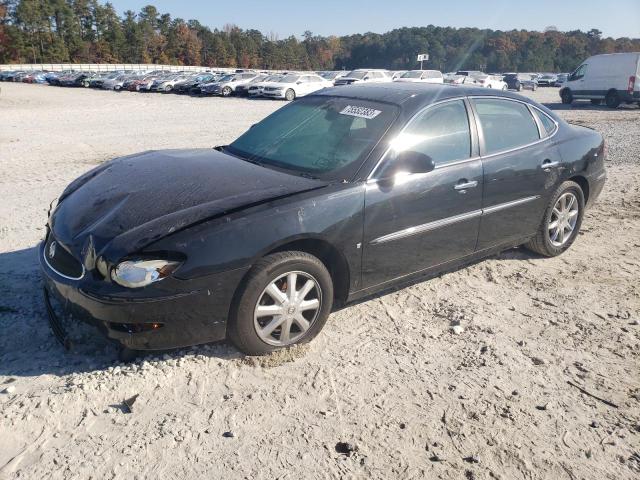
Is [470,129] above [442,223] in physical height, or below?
above

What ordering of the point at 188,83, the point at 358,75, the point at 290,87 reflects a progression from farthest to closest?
1. the point at 188,83
2. the point at 358,75
3. the point at 290,87

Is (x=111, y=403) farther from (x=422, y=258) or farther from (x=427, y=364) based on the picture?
(x=422, y=258)

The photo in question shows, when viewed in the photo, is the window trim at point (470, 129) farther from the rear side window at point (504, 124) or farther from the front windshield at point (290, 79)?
the front windshield at point (290, 79)

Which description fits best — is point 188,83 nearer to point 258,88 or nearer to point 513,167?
point 258,88

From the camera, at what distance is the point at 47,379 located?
9.73 feet

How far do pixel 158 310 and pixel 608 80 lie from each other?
23.8 metres

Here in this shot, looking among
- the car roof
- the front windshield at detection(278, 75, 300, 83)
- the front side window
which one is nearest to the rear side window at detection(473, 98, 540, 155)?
the car roof

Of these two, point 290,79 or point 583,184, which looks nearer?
point 583,184

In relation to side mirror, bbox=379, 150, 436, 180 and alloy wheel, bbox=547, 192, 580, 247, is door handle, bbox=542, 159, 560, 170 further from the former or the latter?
side mirror, bbox=379, 150, 436, 180

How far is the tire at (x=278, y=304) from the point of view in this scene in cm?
304

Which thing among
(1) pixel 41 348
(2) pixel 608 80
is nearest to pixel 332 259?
(1) pixel 41 348

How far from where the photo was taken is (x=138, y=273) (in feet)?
9.13

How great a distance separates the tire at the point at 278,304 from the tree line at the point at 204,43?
9577 centimetres

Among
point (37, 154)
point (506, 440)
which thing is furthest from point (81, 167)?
point (506, 440)
